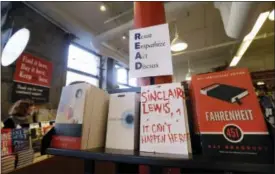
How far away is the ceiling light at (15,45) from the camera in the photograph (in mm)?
2174

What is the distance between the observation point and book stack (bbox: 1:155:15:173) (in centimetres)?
177

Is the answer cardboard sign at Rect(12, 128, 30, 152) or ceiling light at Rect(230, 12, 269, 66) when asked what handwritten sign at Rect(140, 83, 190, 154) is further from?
ceiling light at Rect(230, 12, 269, 66)

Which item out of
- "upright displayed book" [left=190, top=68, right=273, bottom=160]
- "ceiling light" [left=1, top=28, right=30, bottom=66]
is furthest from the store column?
"ceiling light" [left=1, top=28, right=30, bottom=66]

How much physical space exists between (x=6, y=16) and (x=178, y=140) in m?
3.82

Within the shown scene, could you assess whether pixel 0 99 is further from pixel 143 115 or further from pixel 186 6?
pixel 186 6

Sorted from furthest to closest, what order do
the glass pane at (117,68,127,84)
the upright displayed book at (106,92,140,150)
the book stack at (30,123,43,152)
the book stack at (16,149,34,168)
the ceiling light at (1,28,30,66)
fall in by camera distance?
the glass pane at (117,68,127,84) < the book stack at (30,123,43,152) < the ceiling light at (1,28,30,66) < the book stack at (16,149,34,168) < the upright displayed book at (106,92,140,150)

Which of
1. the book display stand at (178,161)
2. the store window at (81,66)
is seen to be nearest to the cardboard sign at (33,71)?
the store window at (81,66)

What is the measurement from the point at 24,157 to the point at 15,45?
131cm

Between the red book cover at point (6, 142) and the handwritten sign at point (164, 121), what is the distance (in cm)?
177

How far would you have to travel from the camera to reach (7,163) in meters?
1.81

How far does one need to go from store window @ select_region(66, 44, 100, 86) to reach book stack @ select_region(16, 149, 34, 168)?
8.23 feet

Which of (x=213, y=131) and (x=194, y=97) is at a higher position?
(x=194, y=97)

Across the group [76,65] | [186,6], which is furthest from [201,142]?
[76,65]

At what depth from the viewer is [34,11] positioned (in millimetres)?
3705
